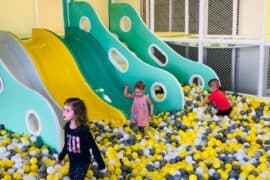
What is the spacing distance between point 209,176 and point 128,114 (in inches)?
45.1

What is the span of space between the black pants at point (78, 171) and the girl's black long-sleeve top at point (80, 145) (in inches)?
0.9

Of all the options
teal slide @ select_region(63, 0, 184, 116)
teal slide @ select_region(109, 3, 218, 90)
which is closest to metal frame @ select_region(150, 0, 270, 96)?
teal slide @ select_region(109, 3, 218, 90)

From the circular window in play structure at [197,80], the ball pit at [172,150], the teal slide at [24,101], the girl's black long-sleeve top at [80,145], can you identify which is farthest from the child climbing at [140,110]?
the circular window in play structure at [197,80]

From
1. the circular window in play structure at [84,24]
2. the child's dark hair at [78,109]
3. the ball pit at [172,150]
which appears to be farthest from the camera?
the circular window in play structure at [84,24]

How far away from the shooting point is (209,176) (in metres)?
2.26

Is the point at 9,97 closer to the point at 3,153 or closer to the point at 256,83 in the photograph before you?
the point at 3,153

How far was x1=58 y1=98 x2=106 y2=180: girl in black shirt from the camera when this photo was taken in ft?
6.41

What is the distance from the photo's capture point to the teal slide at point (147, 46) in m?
4.14

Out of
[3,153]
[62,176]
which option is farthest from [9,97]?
[62,176]

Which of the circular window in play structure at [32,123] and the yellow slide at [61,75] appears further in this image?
the yellow slide at [61,75]

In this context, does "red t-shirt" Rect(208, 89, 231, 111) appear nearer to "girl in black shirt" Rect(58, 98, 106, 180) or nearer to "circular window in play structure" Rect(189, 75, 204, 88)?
"circular window in play structure" Rect(189, 75, 204, 88)

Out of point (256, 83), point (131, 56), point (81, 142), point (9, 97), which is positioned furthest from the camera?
point (256, 83)

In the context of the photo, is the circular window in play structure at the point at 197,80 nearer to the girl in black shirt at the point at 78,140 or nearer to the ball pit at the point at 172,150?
the ball pit at the point at 172,150

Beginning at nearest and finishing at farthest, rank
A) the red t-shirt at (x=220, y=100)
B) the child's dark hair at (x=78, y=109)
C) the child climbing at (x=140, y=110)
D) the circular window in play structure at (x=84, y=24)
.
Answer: the child's dark hair at (x=78, y=109), the child climbing at (x=140, y=110), the red t-shirt at (x=220, y=100), the circular window in play structure at (x=84, y=24)
